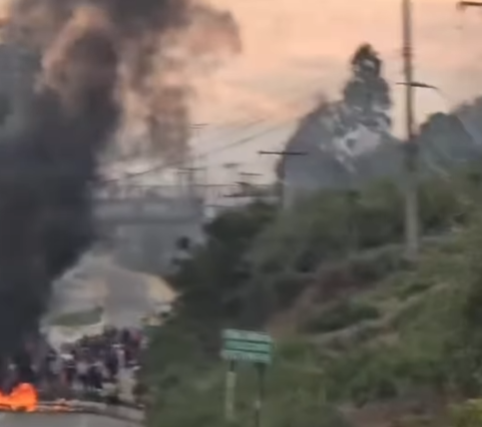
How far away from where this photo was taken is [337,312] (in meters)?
22.3

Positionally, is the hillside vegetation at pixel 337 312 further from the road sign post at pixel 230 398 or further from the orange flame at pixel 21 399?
the orange flame at pixel 21 399

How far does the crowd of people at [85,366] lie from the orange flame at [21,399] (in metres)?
0.37

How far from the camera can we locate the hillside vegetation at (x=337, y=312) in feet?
47.0

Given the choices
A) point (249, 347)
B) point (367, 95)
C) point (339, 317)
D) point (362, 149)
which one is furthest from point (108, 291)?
point (249, 347)

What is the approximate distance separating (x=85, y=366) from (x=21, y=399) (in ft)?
5.34

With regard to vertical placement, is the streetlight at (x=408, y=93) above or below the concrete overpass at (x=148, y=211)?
above

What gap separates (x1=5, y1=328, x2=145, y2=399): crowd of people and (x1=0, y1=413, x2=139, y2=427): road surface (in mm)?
1191

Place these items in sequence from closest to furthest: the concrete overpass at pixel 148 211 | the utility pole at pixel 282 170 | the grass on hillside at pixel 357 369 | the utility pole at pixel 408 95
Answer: the grass on hillside at pixel 357 369 < the concrete overpass at pixel 148 211 < the utility pole at pixel 282 170 < the utility pole at pixel 408 95

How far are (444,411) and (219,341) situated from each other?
706 centimetres

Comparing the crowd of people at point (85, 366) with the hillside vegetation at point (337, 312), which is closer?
the hillside vegetation at point (337, 312)

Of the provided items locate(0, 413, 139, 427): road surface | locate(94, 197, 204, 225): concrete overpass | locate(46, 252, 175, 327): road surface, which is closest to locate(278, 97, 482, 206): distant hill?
locate(94, 197, 204, 225): concrete overpass

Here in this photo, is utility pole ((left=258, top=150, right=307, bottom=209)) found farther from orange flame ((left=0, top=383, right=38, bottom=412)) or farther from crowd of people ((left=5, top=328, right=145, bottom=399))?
orange flame ((left=0, top=383, right=38, bottom=412))

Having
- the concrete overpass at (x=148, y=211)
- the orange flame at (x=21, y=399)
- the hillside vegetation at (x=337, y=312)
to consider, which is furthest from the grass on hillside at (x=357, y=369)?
the concrete overpass at (x=148, y=211)

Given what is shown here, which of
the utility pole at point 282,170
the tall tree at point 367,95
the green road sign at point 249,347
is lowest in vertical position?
the green road sign at point 249,347
